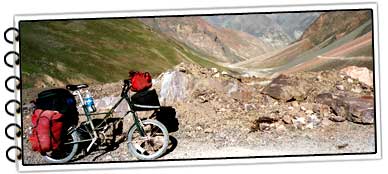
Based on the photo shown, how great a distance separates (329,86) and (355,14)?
3.15ft

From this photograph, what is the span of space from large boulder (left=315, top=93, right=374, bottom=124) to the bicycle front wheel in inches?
74.9

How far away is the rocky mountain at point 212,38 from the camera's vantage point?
6461 millimetres

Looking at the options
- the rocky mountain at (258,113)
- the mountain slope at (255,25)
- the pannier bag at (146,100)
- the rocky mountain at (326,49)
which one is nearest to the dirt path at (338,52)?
the rocky mountain at (326,49)

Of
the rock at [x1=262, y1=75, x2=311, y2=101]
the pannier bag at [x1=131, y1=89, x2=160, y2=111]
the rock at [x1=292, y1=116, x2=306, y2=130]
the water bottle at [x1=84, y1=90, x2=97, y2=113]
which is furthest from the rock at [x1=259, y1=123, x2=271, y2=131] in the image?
the water bottle at [x1=84, y1=90, x2=97, y2=113]

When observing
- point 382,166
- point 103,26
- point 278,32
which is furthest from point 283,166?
point 103,26

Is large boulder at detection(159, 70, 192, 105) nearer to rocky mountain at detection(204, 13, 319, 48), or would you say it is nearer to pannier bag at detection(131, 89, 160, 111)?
pannier bag at detection(131, 89, 160, 111)

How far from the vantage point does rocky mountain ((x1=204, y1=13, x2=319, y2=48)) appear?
21.1ft

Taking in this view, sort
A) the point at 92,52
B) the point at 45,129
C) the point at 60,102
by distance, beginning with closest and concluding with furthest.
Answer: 1. the point at 45,129
2. the point at 60,102
3. the point at 92,52

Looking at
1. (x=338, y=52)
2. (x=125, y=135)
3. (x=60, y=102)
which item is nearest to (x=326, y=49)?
(x=338, y=52)

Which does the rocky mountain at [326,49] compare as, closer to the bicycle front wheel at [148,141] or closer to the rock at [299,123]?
the rock at [299,123]

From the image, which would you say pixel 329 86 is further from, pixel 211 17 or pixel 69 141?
pixel 69 141

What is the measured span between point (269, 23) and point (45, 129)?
106 inches

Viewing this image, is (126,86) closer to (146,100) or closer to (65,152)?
(146,100)

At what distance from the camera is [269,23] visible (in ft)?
21.3
